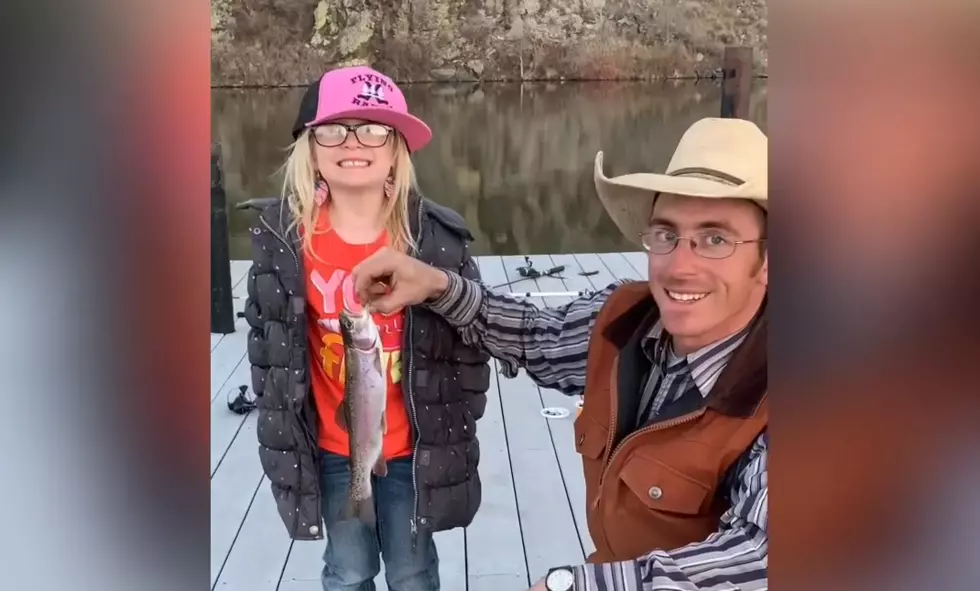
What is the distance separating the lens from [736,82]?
272cm

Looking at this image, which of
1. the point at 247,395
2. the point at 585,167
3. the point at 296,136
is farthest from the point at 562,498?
the point at 585,167

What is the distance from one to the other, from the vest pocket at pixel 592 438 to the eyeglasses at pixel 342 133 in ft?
1.56

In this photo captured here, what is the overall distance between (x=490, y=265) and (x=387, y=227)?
3.04 m

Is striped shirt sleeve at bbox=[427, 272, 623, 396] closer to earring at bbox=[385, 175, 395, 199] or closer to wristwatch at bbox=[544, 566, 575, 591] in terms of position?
earring at bbox=[385, 175, 395, 199]

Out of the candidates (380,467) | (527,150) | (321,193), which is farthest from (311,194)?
(527,150)

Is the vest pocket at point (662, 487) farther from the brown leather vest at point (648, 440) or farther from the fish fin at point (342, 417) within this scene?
the fish fin at point (342, 417)

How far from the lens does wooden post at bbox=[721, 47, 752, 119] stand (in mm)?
2512

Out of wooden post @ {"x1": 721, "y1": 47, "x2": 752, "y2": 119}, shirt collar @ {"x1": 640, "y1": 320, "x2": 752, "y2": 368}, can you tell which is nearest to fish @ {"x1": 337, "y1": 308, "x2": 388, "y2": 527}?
shirt collar @ {"x1": 640, "y1": 320, "x2": 752, "y2": 368}

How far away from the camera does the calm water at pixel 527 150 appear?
254 cm

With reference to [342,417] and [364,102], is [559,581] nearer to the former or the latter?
[342,417]

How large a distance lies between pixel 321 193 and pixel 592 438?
1.69 ft
